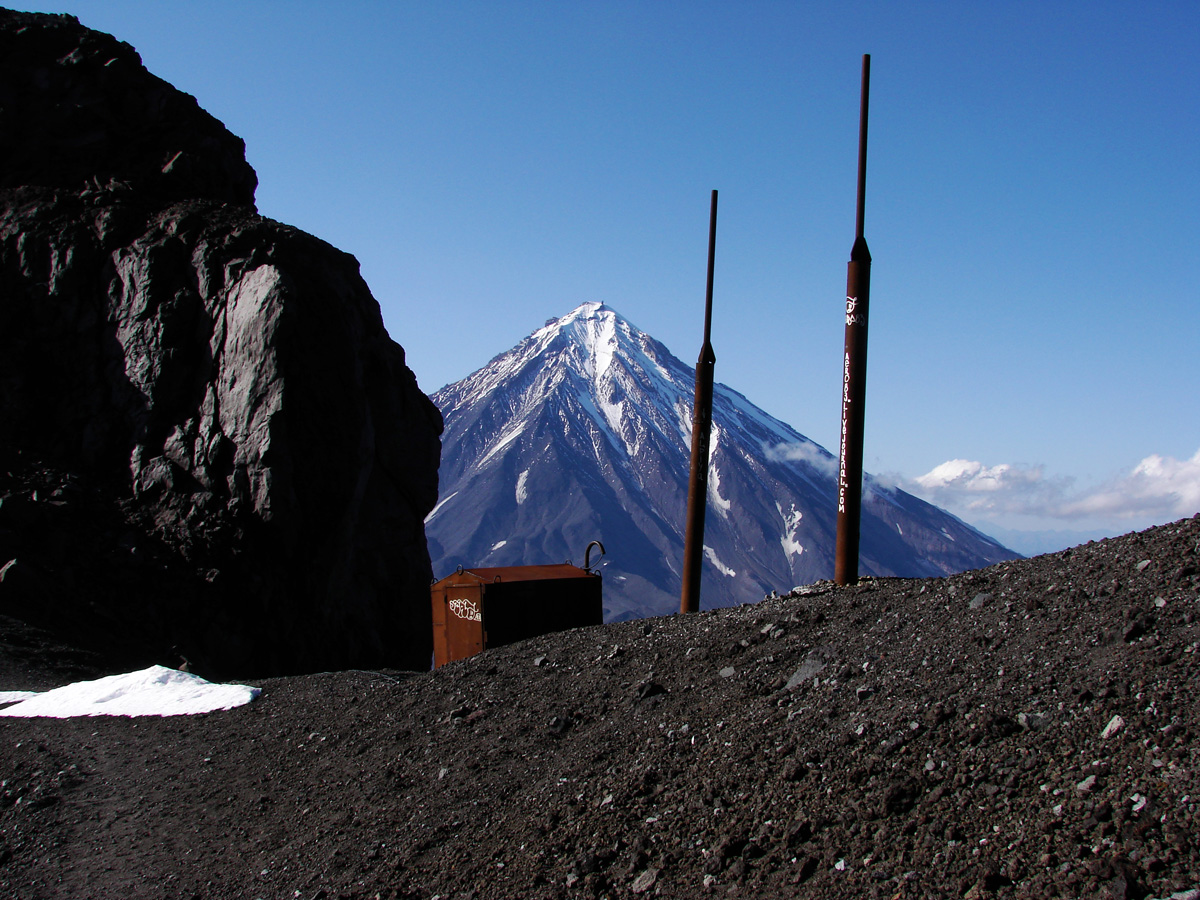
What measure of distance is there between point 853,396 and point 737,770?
466 centimetres

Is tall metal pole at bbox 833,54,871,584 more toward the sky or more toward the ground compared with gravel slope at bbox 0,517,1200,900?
more toward the sky

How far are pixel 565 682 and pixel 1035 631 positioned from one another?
4484mm

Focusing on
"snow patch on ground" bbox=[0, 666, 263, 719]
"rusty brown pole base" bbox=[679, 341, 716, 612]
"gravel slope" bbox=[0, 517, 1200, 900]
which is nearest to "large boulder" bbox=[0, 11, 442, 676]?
"snow patch on ground" bbox=[0, 666, 263, 719]

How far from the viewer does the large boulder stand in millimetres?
22797

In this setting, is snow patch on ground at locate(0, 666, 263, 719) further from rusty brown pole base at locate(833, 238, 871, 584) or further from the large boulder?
the large boulder

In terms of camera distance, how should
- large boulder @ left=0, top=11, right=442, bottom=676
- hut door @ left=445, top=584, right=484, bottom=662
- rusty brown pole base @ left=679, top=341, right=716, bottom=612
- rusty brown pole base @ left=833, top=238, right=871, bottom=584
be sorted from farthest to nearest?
large boulder @ left=0, top=11, right=442, bottom=676
hut door @ left=445, top=584, right=484, bottom=662
rusty brown pole base @ left=679, top=341, right=716, bottom=612
rusty brown pole base @ left=833, top=238, right=871, bottom=584

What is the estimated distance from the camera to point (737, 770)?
A: 5812mm

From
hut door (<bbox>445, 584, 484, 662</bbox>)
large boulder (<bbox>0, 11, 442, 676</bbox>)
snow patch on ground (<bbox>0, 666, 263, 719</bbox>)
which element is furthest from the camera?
large boulder (<bbox>0, 11, 442, 676</bbox>)

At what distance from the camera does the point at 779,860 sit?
472 centimetres

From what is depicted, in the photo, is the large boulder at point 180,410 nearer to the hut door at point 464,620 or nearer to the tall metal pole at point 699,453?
the hut door at point 464,620

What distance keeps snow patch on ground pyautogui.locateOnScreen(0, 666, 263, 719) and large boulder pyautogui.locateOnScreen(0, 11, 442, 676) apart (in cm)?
830

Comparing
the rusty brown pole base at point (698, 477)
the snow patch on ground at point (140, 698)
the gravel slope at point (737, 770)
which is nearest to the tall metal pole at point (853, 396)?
the gravel slope at point (737, 770)

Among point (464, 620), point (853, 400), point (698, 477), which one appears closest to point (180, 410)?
point (464, 620)

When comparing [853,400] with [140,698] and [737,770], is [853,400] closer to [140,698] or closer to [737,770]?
[737,770]
